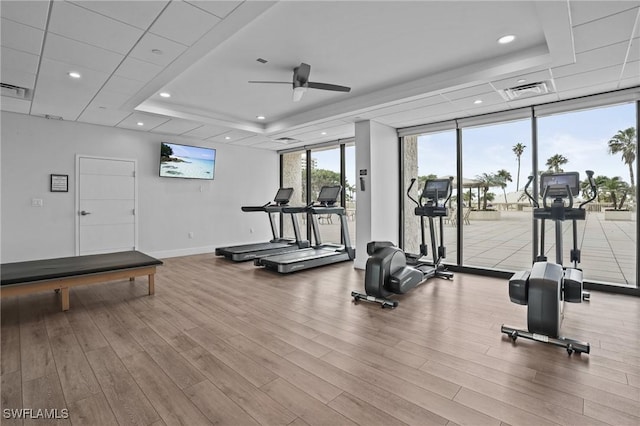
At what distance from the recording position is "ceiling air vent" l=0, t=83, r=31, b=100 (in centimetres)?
394

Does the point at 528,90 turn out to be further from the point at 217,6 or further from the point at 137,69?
the point at 137,69

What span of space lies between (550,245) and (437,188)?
2179 mm

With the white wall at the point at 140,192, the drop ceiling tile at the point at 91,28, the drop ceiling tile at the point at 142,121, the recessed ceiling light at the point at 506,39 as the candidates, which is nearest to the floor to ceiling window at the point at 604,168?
the recessed ceiling light at the point at 506,39

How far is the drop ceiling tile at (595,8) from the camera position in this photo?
94.9 inches

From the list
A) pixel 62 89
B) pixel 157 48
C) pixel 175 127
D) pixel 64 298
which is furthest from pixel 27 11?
pixel 175 127

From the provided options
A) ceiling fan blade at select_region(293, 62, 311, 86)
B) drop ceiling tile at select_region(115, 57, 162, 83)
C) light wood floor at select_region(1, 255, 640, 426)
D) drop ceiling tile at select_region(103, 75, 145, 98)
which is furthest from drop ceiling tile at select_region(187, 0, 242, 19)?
light wood floor at select_region(1, 255, 640, 426)

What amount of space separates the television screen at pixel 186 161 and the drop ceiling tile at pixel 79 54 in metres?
3.44

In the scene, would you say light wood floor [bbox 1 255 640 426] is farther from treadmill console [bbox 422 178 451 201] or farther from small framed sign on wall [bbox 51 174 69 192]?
small framed sign on wall [bbox 51 174 69 192]

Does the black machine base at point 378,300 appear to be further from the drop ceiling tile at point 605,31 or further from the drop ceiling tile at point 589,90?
the drop ceiling tile at point 589,90

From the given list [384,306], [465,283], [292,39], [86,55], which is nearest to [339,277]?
[384,306]

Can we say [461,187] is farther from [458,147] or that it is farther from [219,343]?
[219,343]

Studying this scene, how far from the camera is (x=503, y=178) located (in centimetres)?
540

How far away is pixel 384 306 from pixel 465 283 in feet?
5.89

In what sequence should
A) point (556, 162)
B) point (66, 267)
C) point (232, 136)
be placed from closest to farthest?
point (66, 267) < point (556, 162) < point (232, 136)
